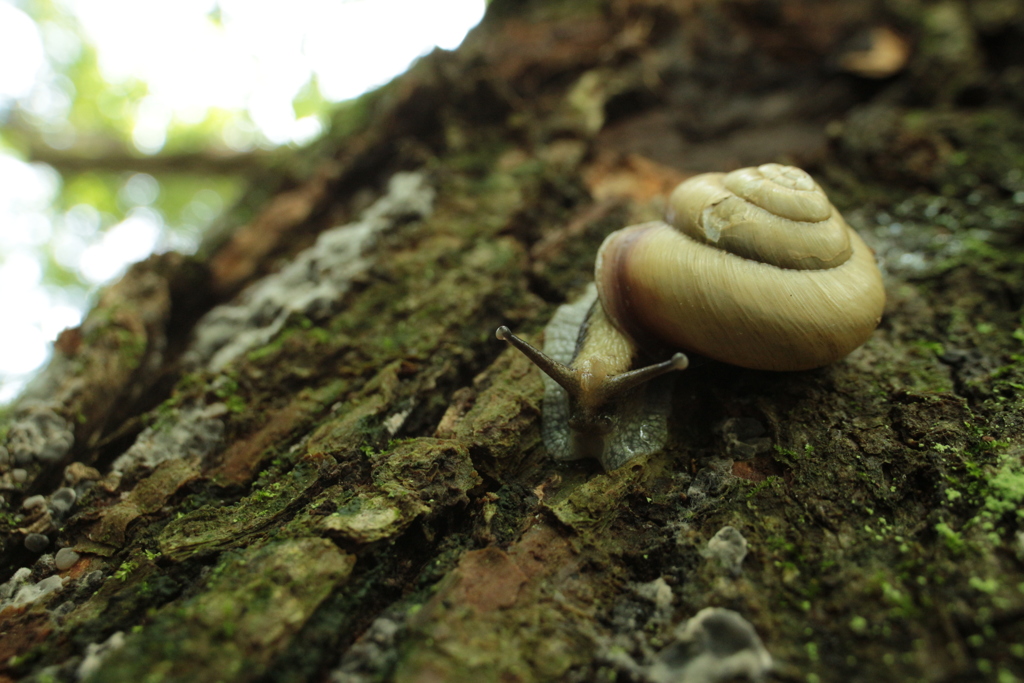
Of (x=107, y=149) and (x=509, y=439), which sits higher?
(x=107, y=149)

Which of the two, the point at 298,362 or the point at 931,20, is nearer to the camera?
the point at 298,362

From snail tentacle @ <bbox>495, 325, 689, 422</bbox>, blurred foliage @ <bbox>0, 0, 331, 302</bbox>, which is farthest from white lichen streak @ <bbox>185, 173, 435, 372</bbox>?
blurred foliage @ <bbox>0, 0, 331, 302</bbox>

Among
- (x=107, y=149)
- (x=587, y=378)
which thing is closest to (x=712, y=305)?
(x=587, y=378)

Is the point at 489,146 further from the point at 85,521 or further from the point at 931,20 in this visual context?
the point at 931,20

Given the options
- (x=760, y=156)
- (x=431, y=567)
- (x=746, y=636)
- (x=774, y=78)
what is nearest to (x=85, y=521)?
(x=431, y=567)

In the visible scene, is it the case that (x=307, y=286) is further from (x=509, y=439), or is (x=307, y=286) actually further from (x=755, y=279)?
(x=755, y=279)
